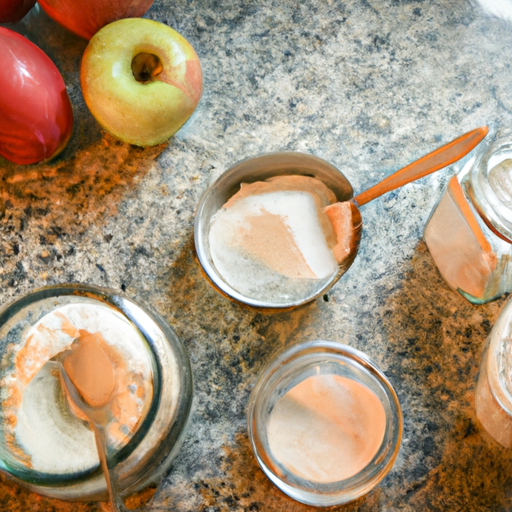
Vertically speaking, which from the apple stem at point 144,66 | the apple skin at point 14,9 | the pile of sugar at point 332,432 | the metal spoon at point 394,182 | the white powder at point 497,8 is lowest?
the pile of sugar at point 332,432

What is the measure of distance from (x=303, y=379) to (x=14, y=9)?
0.52 metres

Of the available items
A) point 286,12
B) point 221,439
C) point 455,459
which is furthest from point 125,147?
point 455,459

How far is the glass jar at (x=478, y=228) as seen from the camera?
1.86 ft

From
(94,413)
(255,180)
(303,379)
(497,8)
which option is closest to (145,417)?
(94,413)

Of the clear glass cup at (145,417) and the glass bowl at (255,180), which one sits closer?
the clear glass cup at (145,417)

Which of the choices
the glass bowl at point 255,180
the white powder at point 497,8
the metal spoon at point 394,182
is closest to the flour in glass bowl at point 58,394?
the glass bowl at point 255,180

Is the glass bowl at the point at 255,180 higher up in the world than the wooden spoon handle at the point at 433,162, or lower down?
lower down

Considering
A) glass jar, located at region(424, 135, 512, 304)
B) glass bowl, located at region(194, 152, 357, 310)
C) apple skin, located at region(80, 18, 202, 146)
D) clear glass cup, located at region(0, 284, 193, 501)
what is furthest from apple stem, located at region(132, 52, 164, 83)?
glass jar, located at region(424, 135, 512, 304)

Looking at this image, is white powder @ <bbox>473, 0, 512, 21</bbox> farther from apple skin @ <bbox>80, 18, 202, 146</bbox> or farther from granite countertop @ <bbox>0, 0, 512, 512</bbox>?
apple skin @ <bbox>80, 18, 202, 146</bbox>

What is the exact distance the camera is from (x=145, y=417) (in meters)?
0.51

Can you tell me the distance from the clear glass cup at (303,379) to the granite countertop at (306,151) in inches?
1.9

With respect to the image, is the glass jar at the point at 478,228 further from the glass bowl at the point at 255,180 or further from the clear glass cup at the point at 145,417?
the clear glass cup at the point at 145,417

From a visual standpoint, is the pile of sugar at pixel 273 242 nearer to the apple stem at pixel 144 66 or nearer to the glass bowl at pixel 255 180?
the glass bowl at pixel 255 180

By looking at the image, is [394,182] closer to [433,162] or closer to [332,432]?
[433,162]
